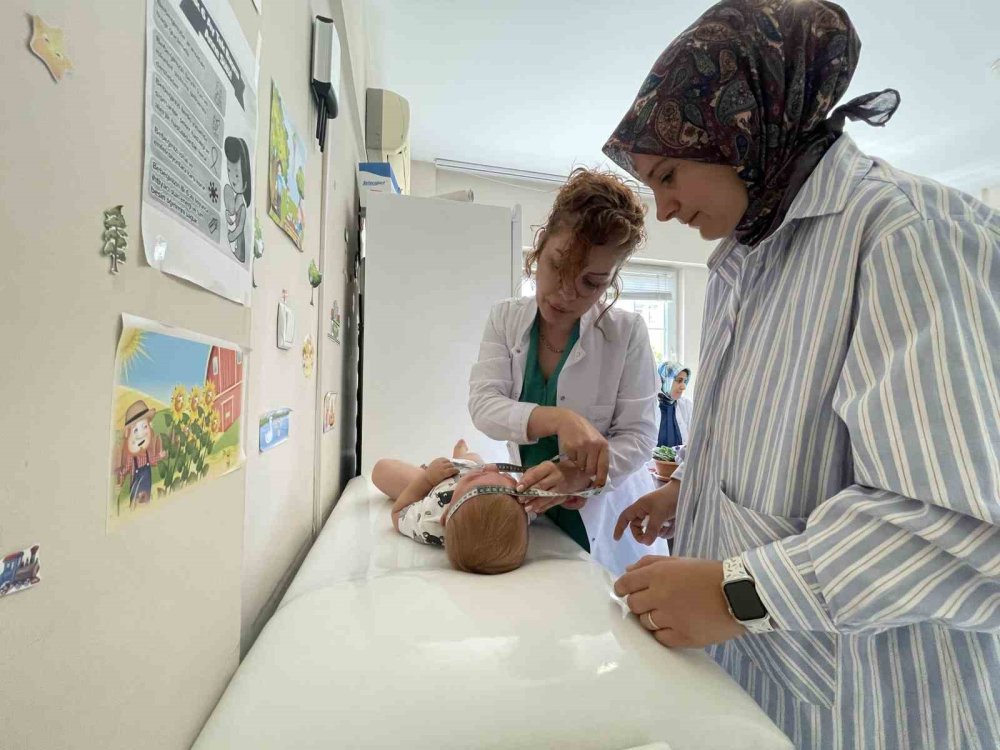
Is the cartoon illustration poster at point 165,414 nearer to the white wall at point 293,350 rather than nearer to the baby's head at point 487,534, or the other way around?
the white wall at point 293,350

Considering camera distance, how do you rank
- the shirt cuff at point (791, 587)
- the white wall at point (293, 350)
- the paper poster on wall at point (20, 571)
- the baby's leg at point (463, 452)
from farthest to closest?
the baby's leg at point (463, 452), the white wall at point (293, 350), the shirt cuff at point (791, 587), the paper poster on wall at point (20, 571)

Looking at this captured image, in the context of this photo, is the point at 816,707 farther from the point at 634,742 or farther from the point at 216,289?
the point at 216,289

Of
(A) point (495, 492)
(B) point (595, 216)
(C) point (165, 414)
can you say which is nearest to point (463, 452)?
(A) point (495, 492)

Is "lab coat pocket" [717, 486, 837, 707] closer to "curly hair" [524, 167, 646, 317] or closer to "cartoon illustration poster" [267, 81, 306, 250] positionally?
"curly hair" [524, 167, 646, 317]

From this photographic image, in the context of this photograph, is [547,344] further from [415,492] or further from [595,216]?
[415,492]

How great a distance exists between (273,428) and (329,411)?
1.85ft

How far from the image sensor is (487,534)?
2.72 ft

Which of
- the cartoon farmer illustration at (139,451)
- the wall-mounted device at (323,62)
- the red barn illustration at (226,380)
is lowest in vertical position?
the cartoon farmer illustration at (139,451)

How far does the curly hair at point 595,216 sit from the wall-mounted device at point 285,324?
55 cm

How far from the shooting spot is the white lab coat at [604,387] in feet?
3.52

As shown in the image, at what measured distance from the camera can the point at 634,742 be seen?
1.44 ft

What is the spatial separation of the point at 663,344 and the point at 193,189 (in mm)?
4554

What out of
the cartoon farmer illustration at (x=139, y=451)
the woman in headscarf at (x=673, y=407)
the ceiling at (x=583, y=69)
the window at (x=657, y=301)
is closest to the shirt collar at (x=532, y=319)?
the cartoon farmer illustration at (x=139, y=451)

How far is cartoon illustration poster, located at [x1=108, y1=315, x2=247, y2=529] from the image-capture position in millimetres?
318
